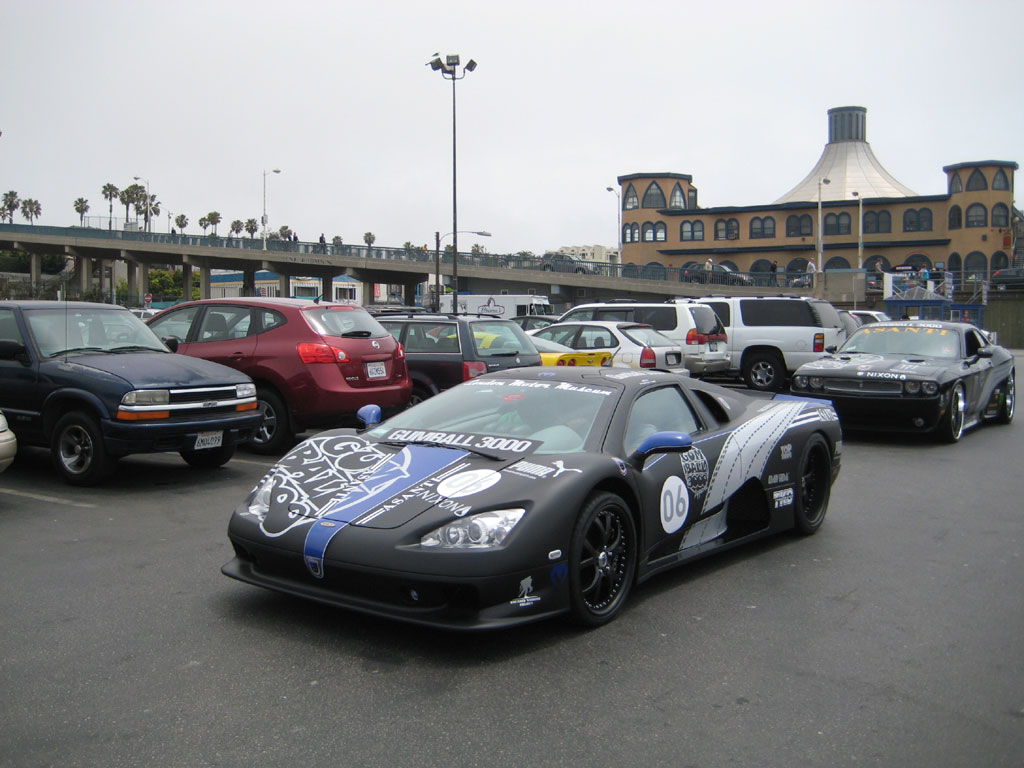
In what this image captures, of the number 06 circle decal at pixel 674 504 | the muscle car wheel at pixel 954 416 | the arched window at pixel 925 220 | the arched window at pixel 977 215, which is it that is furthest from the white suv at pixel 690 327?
the arched window at pixel 925 220

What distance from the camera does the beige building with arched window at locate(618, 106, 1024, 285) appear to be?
6994cm

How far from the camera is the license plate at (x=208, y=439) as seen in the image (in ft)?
27.5

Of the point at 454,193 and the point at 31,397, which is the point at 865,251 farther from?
the point at 31,397

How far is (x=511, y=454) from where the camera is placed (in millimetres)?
4883

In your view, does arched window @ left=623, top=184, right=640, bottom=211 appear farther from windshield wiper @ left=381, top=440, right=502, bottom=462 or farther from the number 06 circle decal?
windshield wiper @ left=381, top=440, right=502, bottom=462

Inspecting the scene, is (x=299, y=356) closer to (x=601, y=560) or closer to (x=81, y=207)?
(x=601, y=560)

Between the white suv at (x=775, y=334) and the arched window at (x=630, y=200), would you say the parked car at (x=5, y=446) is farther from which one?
the arched window at (x=630, y=200)

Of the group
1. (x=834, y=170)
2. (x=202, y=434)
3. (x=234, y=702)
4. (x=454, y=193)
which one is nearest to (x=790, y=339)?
(x=202, y=434)

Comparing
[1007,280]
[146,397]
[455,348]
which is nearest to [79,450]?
[146,397]

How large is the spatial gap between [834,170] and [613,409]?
3574 inches

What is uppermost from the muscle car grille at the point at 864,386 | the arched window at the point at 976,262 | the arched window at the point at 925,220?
the arched window at the point at 925,220

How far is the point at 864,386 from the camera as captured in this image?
1137 centimetres

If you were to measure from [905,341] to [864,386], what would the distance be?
67.2 inches

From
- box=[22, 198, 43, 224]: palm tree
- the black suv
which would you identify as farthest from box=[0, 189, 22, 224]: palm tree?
the black suv
